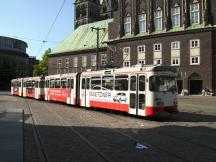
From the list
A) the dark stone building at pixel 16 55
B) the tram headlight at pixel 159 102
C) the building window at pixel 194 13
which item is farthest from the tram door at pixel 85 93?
the dark stone building at pixel 16 55

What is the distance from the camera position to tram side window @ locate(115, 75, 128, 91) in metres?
20.5

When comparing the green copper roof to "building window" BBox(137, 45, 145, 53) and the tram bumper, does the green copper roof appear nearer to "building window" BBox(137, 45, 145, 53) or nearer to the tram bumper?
"building window" BBox(137, 45, 145, 53)

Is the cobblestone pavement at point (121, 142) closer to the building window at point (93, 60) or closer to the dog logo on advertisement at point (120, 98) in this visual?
the dog logo on advertisement at point (120, 98)

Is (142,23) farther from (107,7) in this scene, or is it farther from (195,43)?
(107,7)

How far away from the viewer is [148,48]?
198 ft

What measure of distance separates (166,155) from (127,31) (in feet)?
186

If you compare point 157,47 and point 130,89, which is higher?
point 157,47

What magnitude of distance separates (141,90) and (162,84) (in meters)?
1.15

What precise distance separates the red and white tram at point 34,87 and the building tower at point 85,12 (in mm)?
60060

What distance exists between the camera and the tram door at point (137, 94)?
744 inches

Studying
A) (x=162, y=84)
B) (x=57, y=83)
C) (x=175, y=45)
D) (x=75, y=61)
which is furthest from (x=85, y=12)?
(x=162, y=84)

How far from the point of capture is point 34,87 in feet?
143

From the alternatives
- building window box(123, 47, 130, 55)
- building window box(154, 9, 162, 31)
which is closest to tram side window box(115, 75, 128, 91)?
building window box(154, 9, 162, 31)

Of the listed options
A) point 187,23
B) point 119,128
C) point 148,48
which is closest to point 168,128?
point 119,128
